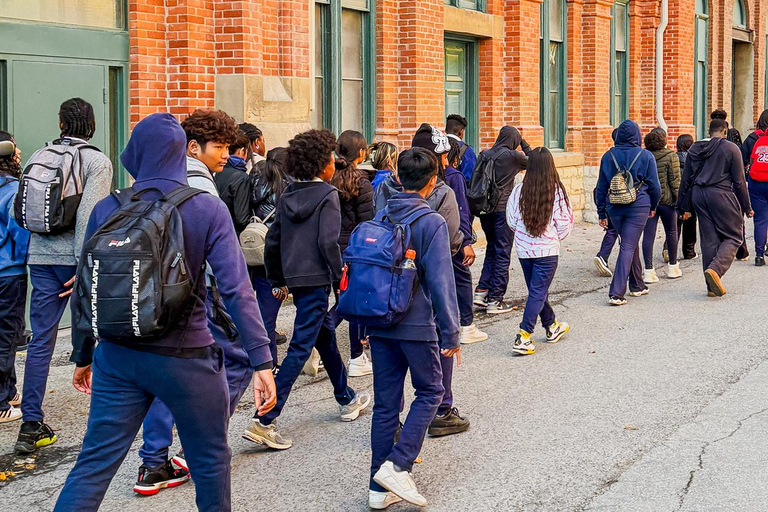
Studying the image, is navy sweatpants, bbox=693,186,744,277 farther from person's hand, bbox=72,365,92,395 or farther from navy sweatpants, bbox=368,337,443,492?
person's hand, bbox=72,365,92,395

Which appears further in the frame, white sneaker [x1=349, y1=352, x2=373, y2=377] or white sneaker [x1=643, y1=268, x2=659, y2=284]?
white sneaker [x1=643, y1=268, x2=659, y2=284]

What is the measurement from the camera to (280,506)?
524 cm

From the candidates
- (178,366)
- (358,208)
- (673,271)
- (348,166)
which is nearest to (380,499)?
(178,366)

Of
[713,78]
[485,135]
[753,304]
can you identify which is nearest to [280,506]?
[753,304]

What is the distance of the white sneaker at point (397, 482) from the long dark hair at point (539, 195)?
389 cm

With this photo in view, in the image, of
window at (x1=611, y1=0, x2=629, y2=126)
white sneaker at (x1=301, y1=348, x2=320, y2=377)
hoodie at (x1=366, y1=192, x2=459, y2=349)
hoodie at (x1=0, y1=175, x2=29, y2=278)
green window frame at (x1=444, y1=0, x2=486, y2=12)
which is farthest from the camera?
window at (x1=611, y1=0, x2=629, y2=126)

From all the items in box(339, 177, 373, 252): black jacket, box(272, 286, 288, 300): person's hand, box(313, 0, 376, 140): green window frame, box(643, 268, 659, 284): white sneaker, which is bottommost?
box(643, 268, 659, 284): white sneaker

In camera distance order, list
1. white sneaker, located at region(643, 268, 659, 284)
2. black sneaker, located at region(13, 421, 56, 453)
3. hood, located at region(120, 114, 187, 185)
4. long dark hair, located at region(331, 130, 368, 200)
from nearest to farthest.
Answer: hood, located at region(120, 114, 187, 185)
black sneaker, located at region(13, 421, 56, 453)
long dark hair, located at region(331, 130, 368, 200)
white sneaker, located at region(643, 268, 659, 284)

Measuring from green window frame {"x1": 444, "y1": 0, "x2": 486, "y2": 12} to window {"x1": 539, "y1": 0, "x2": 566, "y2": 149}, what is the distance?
7.30 feet

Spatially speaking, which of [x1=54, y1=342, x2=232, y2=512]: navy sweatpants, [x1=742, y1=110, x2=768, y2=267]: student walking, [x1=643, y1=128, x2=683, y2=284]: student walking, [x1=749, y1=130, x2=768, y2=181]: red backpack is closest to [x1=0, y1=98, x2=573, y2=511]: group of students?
[x1=54, y1=342, x2=232, y2=512]: navy sweatpants

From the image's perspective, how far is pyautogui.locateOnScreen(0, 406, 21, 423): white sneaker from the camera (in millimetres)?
6730

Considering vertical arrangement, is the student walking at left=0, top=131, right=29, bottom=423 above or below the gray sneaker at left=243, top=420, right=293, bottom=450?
above

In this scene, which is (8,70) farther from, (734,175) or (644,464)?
(734,175)

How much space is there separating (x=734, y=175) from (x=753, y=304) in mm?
1697
